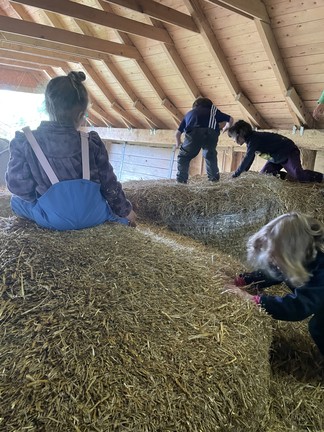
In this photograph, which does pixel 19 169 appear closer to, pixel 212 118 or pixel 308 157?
pixel 212 118

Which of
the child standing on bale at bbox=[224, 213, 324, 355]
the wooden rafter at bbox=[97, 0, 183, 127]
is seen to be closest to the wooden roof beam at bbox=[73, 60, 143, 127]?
the wooden rafter at bbox=[97, 0, 183, 127]

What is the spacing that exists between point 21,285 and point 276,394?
125 centimetres

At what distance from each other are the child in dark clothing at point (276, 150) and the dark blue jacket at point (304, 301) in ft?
7.26

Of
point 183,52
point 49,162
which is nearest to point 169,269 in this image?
point 49,162

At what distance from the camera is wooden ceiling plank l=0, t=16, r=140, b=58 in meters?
4.84

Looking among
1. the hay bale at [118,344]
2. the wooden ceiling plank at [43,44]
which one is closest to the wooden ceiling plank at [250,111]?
the wooden ceiling plank at [43,44]

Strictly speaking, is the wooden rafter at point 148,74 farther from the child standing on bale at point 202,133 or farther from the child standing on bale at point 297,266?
the child standing on bale at point 297,266

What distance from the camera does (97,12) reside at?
14.7ft

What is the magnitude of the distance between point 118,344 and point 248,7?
12.3 feet

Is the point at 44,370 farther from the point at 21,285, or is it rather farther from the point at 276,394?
the point at 276,394

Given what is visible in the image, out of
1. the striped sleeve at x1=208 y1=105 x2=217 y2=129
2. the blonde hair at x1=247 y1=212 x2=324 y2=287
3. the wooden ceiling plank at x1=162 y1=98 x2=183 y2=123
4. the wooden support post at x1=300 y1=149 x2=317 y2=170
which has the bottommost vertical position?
the blonde hair at x1=247 y1=212 x2=324 y2=287

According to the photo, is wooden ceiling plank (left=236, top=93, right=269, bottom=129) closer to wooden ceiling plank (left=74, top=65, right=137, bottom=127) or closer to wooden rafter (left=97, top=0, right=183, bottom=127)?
wooden rafter (left=97, top=0, right=183, bottom=127)

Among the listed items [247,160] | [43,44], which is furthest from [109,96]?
[247,160]

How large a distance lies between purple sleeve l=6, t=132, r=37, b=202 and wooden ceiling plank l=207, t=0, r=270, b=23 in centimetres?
267
